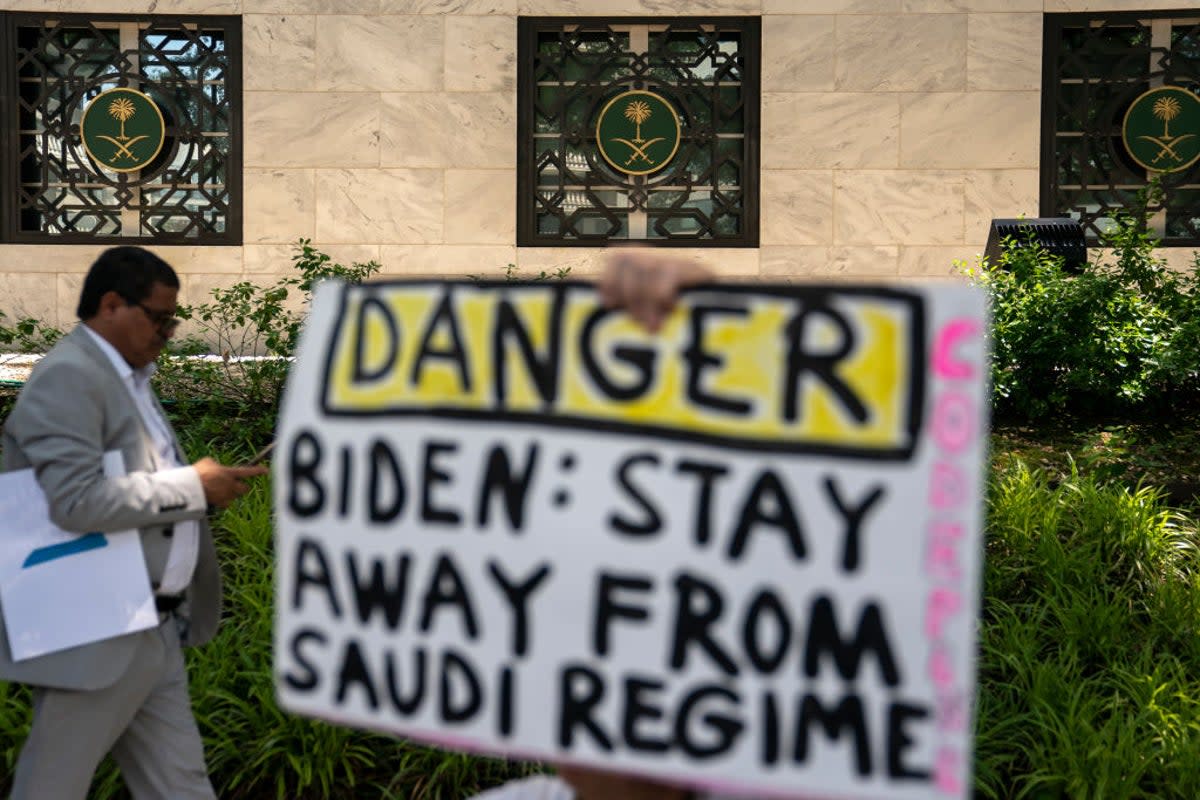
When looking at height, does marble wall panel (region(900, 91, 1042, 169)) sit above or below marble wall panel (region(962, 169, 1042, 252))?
above

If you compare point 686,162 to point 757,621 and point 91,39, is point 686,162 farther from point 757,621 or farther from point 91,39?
point 757,621

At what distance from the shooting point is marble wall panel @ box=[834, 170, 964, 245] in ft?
37.9

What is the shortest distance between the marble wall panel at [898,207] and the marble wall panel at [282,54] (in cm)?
500

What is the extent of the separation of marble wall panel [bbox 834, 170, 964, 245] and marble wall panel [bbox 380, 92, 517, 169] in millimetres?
3100

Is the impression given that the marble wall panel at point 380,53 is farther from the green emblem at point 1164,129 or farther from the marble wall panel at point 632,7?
the green emblem at point 1164,129

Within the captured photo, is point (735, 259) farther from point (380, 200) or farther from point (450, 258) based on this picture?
point (380, 200)

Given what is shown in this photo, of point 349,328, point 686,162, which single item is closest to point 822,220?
point 686,162

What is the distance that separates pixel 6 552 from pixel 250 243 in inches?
354

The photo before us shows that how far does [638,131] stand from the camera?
11617 mm

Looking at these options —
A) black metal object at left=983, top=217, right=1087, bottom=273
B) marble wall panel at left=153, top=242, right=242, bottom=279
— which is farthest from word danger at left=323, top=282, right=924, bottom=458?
marble wall panel at left=153, top=242, right=242, bottom=279

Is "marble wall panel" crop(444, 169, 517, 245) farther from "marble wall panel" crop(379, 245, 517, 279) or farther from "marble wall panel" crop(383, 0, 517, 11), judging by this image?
"marble wall panel" crop(383, 0, 517, 11)

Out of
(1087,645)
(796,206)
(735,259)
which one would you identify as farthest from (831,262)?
(1087,645)

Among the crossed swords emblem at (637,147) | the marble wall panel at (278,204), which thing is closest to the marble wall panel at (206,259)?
the marble wall panel at (278,204)

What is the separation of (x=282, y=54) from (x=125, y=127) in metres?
1.62
